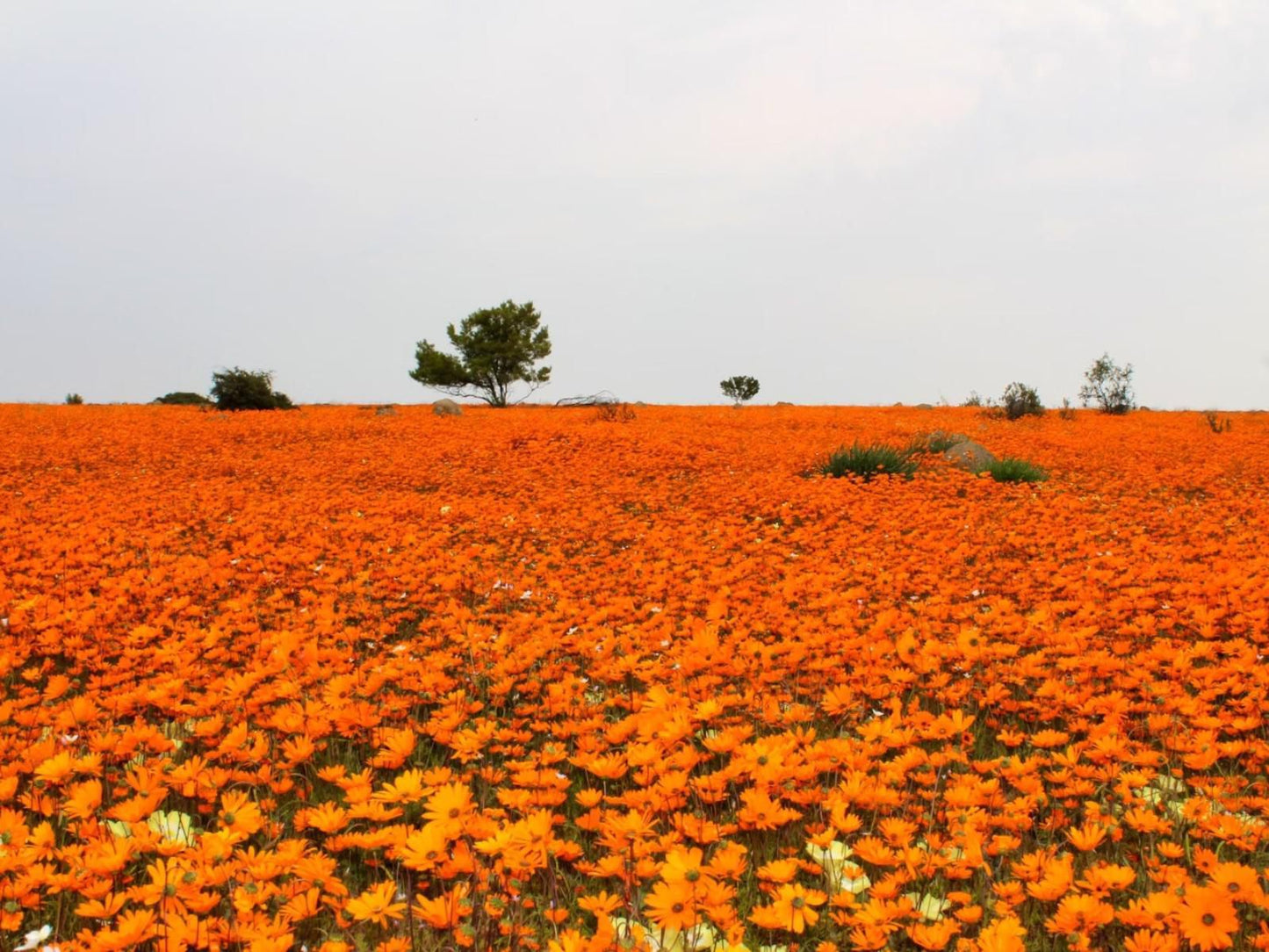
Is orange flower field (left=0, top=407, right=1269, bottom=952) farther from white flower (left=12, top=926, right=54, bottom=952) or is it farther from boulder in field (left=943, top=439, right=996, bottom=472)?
boulder in field (left=943, top=439, right=996, bottom=472)

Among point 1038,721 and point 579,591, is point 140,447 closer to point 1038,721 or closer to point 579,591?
point 579,591

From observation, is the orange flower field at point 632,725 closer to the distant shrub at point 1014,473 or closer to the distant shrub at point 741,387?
the distant shrub at point 1014,473

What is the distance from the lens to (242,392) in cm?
2533

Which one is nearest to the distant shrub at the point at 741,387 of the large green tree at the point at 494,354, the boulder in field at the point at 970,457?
the large green tree at the point at 494,354

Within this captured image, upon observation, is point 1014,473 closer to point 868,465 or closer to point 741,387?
point 868,465

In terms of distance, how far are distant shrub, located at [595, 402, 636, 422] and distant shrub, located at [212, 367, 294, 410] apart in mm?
10427

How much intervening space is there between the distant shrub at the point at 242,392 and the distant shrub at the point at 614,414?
34.2 ft

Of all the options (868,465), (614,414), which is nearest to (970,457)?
(868,465)

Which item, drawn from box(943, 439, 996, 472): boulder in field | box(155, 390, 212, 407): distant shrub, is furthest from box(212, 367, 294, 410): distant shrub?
box(943, 439, 996, 472): boulder in field

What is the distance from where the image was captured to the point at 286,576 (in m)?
6.68

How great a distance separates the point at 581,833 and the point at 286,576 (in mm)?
4358

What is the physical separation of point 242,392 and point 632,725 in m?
25.1

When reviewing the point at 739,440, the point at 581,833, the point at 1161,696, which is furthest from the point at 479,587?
the point at 739,440

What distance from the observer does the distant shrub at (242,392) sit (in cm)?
2528
